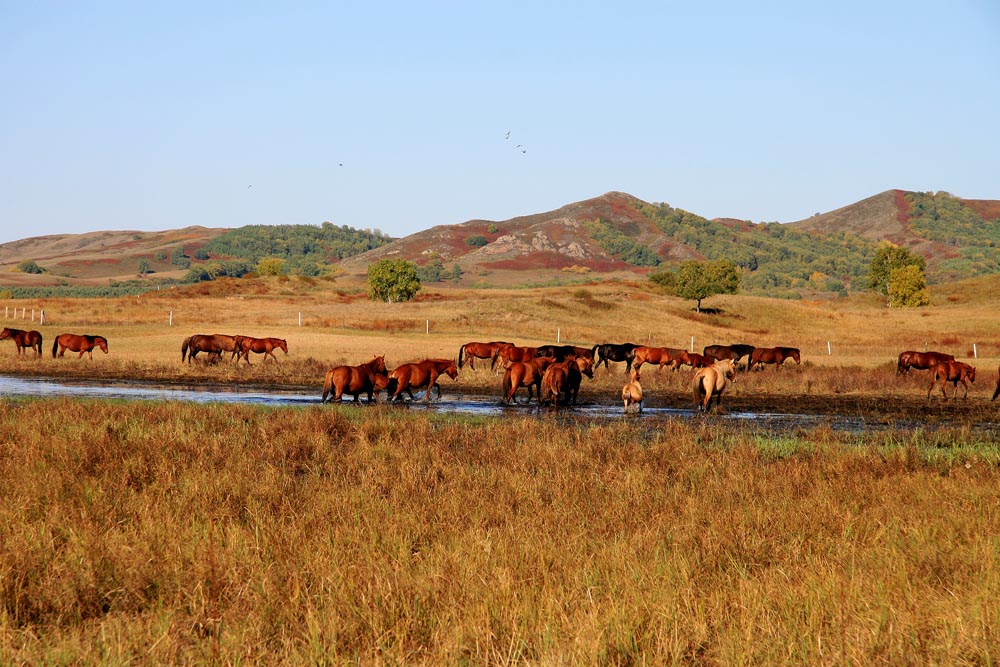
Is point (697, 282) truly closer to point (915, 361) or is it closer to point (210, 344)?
point (915, 361)

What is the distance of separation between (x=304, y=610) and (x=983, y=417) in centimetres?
2001

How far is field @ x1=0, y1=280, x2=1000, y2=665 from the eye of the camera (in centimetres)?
532

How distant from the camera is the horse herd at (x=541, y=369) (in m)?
22.2

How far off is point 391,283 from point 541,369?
308ft

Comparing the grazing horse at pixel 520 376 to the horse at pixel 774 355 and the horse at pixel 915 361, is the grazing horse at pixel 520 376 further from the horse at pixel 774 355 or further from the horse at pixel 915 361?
the horse at pixel 774 355

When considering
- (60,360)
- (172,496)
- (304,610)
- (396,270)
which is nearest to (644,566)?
(304,610)

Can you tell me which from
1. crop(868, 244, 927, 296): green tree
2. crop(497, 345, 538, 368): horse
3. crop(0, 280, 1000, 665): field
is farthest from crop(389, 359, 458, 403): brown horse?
crop(868, 244, 927, 296): green tree

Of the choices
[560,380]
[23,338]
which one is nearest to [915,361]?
[560,380]

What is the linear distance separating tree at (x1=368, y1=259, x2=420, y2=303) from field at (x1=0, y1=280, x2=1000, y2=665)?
98972 mm

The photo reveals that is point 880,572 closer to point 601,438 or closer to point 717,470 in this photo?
point 717,470

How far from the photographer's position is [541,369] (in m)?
24.5

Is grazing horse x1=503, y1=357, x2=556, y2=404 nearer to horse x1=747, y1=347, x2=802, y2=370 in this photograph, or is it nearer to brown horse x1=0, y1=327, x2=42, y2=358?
horse x1=747, y1=347, x2=802, y2=370

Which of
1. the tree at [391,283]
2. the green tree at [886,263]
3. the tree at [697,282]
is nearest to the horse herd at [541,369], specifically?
the tree at [697,282]

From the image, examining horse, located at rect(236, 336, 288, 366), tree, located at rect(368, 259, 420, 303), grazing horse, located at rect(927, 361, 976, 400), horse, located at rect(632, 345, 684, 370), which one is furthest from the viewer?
tree, located at rect(368, 259, 420, 303)
